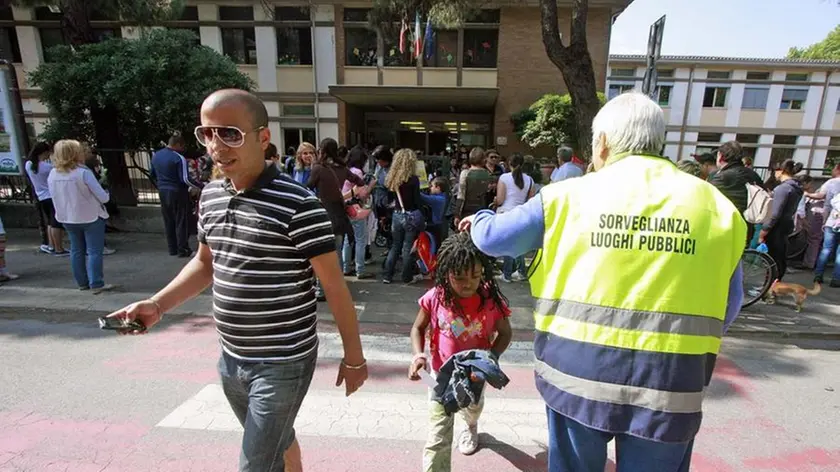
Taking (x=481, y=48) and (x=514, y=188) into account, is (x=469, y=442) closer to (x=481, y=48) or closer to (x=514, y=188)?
(x=514, y=188)

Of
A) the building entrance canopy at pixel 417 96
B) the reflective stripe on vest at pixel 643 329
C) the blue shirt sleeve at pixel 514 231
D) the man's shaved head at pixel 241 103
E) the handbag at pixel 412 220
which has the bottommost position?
the handbag at pixel 412 220

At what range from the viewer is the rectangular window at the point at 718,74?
2639 centimetres

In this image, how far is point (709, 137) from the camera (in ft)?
88.7

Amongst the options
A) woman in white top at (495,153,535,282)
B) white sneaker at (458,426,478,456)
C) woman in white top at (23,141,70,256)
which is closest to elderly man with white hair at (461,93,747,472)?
white sneaker at (458,426,478,456)

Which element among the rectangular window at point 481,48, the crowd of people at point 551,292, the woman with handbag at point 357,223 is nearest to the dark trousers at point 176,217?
the woman with handbag at point 357,223

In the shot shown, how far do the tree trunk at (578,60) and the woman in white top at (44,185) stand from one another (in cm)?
815

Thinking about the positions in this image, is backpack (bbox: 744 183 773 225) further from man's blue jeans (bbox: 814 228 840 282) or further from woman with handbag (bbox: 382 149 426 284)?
woman with handbag (bbox: 382 149 426 284)

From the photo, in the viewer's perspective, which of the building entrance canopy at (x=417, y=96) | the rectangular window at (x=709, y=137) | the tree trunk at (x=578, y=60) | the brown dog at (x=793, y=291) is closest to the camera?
the brown dog at (x=793, y=291)

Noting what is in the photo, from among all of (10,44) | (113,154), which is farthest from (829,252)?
(10,44)

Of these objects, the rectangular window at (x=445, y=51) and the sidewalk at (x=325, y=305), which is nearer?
the sidewalk at (x=325, y=305)

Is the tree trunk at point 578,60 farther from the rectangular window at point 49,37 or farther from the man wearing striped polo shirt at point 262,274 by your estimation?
the rectangular window at point 49,37

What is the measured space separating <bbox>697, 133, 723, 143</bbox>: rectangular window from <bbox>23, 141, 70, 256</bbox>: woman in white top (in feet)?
101

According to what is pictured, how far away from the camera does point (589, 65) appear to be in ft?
21.9

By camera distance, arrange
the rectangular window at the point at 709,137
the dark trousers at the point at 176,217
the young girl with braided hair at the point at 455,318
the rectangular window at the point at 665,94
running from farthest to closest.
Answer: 1. the rectangular window at the point at 709,137
2. the rectangular window at the point at 665,94
3. the dark trousers at the point at 176,217
4. the young girl with braided hair at the point at 455,318
